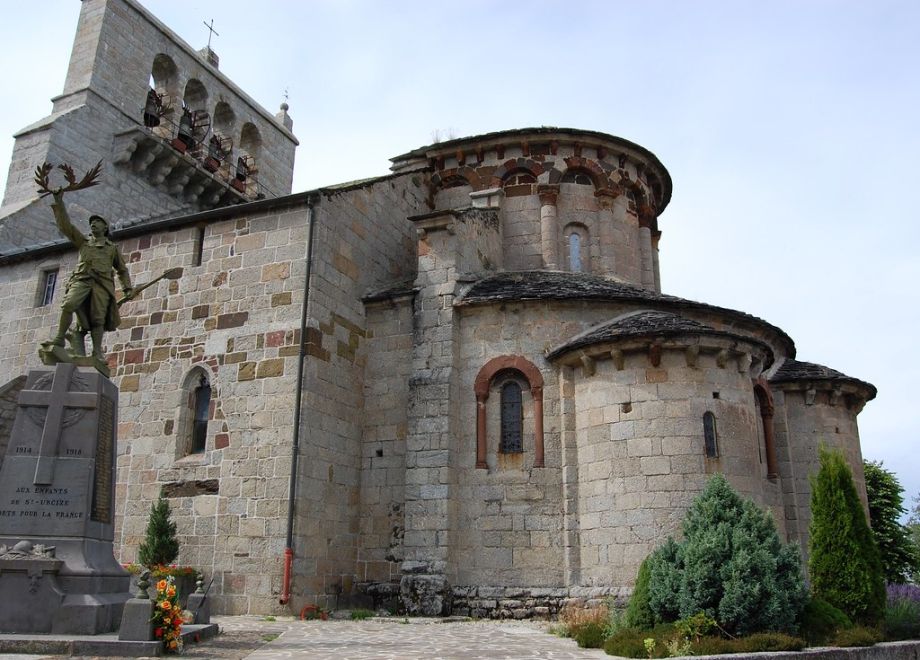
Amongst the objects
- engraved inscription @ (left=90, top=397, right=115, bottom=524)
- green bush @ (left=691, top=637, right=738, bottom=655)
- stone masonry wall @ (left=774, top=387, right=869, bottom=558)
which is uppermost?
stone masonry wall @ (left=774, top=387, right=869, bottom=558)

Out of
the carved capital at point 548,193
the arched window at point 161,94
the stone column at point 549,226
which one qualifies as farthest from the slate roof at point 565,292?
the arched window at point 161,94

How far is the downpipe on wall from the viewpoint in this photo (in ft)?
42.0

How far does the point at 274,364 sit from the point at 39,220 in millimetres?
10629

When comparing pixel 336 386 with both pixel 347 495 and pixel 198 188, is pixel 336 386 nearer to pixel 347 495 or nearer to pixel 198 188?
pixel 347 495

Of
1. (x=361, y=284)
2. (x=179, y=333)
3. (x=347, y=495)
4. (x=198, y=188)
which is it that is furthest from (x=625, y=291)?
(x=198, y=188)

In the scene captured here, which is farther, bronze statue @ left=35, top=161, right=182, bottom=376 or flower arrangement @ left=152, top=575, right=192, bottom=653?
bronze statue @ left=35, top=161, right=182, bottom=376

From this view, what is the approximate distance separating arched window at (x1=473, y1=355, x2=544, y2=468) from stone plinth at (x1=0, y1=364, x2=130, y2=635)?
21.4 feet

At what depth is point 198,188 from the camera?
24359 mm

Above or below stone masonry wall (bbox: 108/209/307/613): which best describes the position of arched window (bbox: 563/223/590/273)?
above

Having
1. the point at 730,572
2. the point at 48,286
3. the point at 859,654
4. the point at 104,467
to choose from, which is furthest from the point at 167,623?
the point at 48,286

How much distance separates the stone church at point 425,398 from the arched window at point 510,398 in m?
0.04

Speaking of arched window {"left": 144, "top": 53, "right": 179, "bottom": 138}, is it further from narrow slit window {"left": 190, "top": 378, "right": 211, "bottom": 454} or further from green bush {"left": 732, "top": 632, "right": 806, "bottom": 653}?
green bush {"left": 732, "top": 632, "right": 806, "bottom": 653}

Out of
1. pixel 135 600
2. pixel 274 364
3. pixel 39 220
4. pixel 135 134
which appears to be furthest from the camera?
pixel 135 134

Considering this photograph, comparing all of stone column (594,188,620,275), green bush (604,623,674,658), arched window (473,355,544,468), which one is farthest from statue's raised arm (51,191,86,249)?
stone column (594,188,620,275)
